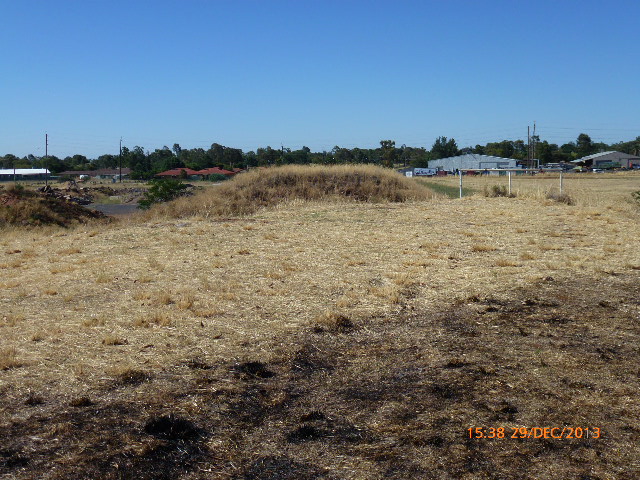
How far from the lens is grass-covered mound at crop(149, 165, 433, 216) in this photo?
24.2 meters

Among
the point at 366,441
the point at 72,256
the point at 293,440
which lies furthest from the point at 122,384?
the point at 72,256

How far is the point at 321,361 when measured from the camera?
20.7 ft

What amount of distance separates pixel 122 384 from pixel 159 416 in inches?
35.5

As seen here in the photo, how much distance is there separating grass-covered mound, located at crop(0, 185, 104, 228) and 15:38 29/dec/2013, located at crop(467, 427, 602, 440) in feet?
81.4

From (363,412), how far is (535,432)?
1.22 m

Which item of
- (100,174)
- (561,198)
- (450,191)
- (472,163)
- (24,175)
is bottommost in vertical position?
(561,198)

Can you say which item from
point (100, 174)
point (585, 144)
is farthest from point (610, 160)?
point (100, 174)

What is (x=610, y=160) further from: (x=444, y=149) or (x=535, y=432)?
(x=535, y=432)

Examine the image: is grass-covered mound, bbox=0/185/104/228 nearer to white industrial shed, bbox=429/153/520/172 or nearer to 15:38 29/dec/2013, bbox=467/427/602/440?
15:38 29/dec/2013, bbox=467/427/602/440

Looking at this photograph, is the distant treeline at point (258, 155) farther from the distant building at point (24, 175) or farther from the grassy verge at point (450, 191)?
the grassy verge at point (450, 191)

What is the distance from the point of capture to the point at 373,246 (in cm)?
1324

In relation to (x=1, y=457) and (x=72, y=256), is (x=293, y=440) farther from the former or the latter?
(x=72, y=256)

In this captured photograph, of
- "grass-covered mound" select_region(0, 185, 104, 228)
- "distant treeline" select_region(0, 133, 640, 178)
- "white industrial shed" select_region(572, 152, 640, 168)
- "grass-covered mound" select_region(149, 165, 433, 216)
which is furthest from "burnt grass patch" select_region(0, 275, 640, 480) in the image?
"white industrial shed" select_region(572, 152, 640, 168)

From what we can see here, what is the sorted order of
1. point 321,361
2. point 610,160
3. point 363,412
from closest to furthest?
point 363,412
point 321,361
point 610,160
